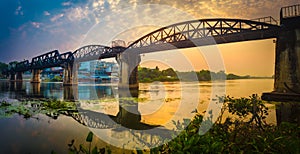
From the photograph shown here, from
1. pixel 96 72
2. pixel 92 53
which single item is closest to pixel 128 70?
pixel 92 53

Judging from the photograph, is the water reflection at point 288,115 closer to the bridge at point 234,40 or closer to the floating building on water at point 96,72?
the bridge at point 234,40

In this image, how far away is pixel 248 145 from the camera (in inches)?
160

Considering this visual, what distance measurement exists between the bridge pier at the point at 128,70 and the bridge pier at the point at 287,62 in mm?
32700

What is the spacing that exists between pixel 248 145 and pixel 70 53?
270 feet

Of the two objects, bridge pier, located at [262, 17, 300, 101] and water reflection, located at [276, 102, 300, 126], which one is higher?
bridge pier, located at [262, 17, 300, 101]

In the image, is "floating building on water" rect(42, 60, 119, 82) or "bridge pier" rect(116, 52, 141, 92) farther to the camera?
"floating building on water" rect(42, 60, 119, 82)

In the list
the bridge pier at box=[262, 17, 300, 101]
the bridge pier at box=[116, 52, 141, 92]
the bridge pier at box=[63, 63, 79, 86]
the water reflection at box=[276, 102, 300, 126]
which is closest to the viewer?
the water reflection at box=[276, 102, 300, 126]

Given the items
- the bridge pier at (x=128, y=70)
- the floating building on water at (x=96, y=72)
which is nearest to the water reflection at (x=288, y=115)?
the bridge pier at (x=128, y=70)

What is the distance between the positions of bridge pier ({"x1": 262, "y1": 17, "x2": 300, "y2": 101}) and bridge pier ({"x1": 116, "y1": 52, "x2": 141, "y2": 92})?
3270cm

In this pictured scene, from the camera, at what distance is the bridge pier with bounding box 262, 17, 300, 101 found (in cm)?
2300

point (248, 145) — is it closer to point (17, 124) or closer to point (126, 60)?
point (17, 124)

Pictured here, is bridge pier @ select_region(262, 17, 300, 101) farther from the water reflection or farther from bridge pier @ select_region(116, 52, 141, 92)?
bridge pier @ select_region(116, 52, 141, 92)

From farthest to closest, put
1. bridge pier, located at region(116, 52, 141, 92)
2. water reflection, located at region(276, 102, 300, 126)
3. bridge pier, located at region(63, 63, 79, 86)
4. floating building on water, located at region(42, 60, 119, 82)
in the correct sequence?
floating building on water, located at region(42, 60, 119, 82)
bridge pier, located at region(63, 63, 79, 86)
bridge pier, located at region(116, 52, 141, 92)
water reflection, located at region(276, 102, 300, 126)

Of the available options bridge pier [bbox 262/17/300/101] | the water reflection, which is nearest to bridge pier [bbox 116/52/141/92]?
bridge pier [bbox 262/17/300/101]
